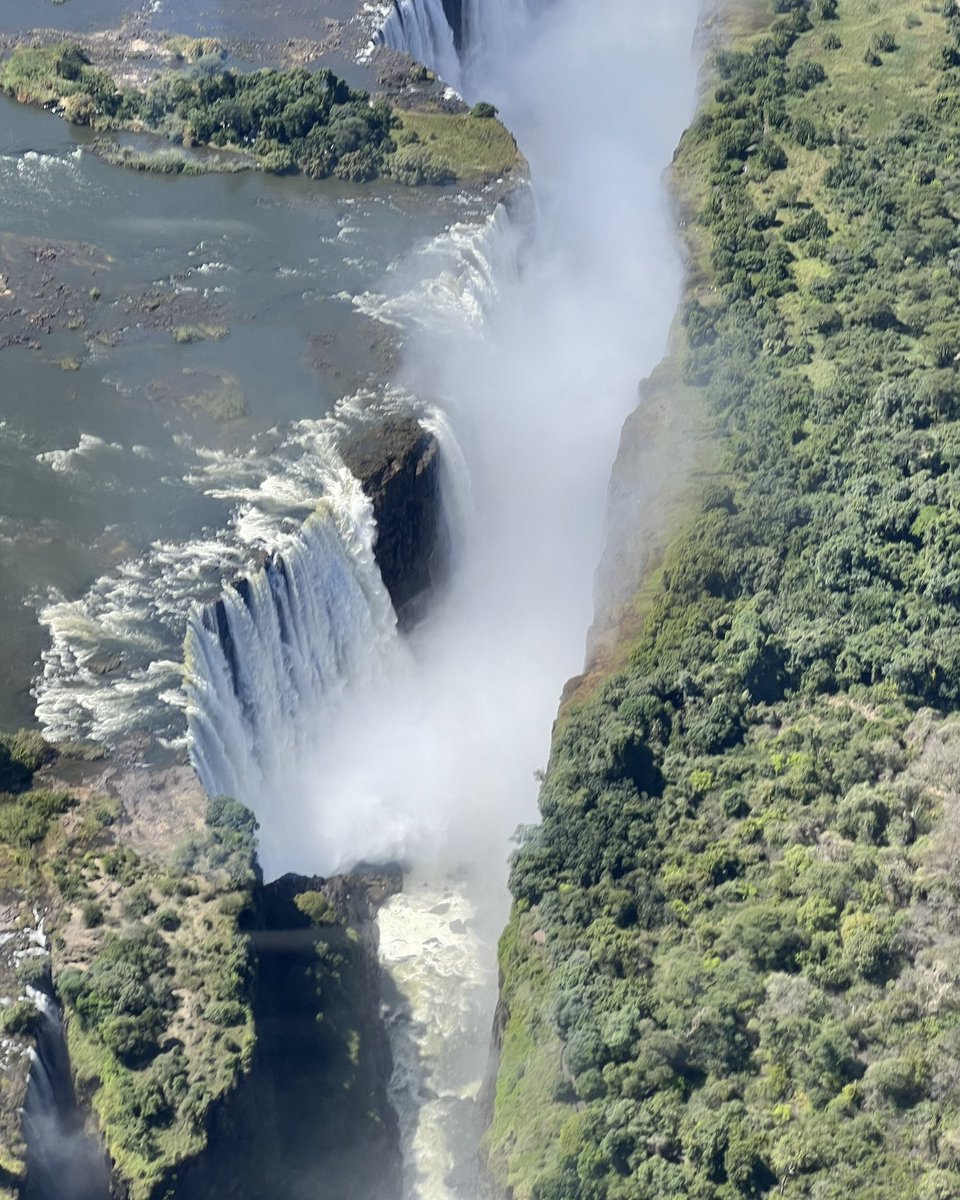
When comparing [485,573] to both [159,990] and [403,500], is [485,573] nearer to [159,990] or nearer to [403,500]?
[403,500]

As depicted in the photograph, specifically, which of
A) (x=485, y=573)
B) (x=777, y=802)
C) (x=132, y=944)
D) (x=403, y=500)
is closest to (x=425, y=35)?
(x=485, y=573)

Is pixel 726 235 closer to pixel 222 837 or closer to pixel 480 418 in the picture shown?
pixel 480 418

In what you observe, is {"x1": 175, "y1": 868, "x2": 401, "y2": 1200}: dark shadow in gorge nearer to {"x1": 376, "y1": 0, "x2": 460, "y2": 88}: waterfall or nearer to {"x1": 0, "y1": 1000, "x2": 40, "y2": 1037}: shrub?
{"x1": 0, "y1": 1000, "x2": 40, "y2": 1037}: shrub

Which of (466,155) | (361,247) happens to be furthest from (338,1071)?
(466,155)

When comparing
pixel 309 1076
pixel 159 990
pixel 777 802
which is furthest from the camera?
pixel 777 802

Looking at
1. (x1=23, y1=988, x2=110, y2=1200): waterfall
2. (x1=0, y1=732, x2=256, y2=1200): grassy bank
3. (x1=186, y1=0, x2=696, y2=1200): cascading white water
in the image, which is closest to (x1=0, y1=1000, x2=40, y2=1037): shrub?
(x1=0, y1=732, x2=256, y2=1200): grassy bank

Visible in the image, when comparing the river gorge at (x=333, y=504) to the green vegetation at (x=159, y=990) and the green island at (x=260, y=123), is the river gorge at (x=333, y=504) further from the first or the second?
the green vegetation at (x=159, y=990)

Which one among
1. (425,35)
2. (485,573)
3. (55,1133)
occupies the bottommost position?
(55,1133)
